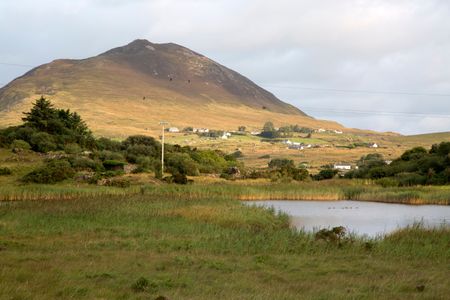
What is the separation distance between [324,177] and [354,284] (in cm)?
5805

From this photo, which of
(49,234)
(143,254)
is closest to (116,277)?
(143,254)

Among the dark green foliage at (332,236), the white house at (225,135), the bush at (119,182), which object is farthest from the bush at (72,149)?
the white house at (225,135)

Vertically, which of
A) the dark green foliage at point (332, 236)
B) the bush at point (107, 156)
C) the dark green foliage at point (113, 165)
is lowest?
the dark green foliage at point (332, 236)

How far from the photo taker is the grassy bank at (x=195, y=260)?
13.2m

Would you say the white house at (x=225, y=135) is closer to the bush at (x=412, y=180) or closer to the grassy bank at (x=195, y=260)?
the bush at (x=412, y=180)

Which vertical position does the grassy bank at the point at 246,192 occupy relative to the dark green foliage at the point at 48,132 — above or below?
below

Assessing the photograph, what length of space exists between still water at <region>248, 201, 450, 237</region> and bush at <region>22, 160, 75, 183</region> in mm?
16837

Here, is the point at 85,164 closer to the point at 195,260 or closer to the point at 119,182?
the point at 119,182

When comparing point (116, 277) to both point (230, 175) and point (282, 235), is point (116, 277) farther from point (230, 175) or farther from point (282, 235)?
point (230, 175)

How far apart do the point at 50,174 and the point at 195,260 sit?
35859mm

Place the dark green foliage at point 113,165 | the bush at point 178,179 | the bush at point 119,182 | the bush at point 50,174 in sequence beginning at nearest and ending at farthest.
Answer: the bush at point 119,182, the bush at point 50,174, the bush at point 178,179, the dark green foliage at point 113,165

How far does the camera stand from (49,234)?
22766 millimetres

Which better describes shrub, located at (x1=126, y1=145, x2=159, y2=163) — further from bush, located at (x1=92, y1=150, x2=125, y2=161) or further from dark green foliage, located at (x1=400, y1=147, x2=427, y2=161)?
dark green foliage, located at (x1=400, y1=147, x2=427, y2=161)

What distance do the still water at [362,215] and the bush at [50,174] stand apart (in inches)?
663
